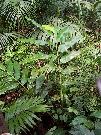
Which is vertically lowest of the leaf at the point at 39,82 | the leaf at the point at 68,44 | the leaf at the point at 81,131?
the leaf at the point at 81,131

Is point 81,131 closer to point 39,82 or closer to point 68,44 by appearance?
point 39,82

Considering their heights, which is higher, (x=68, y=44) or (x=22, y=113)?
(x=68, y=44)

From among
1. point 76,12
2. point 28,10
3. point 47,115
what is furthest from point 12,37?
point 47,115

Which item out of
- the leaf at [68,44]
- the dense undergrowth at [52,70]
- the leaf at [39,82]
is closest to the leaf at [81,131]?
the dense undergrowth at [52,70]

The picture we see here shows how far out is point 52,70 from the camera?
288 cm

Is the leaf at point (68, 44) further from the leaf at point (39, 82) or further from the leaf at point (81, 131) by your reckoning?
the leaf at point (81, 131)

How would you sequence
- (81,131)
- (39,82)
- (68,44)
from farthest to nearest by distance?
(39,82)
(68,44)
(81,131)

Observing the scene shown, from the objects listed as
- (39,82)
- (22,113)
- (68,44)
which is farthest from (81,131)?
(68,44)

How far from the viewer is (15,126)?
232cm

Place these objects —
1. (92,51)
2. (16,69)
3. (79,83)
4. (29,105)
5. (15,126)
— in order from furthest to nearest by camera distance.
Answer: (92,51)
(79,83)
(16,69)
(29,105)
(15,126)

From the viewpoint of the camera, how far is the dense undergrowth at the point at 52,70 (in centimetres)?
257

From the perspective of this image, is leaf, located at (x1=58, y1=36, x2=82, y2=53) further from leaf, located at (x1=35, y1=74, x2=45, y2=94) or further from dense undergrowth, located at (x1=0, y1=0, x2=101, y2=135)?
leaf, located at (x1=35, y1=74, x2=45, y2=94)

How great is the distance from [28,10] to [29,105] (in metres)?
1.69

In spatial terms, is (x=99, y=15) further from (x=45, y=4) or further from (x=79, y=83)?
(x=79, y=83)
